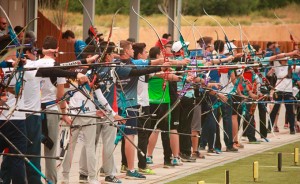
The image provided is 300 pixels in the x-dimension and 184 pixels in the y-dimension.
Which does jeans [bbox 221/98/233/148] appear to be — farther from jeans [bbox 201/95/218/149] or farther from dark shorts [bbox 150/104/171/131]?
dark shorts [bbox 150/104/171/131]

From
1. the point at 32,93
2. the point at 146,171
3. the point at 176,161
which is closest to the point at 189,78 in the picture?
the point at 176,161

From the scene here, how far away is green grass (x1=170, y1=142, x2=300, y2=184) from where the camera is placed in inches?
616

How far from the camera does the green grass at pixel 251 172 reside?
1564 centimetres

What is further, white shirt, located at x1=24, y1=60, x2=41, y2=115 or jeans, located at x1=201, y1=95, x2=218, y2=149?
jeans, located at x1=201, y1=95, x2=218, y2=149

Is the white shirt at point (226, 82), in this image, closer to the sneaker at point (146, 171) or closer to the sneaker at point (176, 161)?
the sneaker at point (176, 161)

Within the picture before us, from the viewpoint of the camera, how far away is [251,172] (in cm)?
1681

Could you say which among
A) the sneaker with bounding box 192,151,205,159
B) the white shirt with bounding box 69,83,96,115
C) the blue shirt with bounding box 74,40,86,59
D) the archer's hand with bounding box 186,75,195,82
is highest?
the blue shirt with bounding box 74,40,86,59

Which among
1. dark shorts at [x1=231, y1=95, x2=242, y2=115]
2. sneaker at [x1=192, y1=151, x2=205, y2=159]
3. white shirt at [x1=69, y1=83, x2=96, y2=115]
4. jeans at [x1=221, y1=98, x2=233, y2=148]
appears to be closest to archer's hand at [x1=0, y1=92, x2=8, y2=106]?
white shirt at [x1=69, y1=83, x2=96, y2=115]

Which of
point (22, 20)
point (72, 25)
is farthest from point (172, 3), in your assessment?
point (22, 20)

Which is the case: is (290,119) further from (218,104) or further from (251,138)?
(218,104)

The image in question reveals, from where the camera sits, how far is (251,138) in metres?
21.8

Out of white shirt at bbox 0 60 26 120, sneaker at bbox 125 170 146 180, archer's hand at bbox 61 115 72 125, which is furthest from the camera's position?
sneaker at bbox 125 170 146 180

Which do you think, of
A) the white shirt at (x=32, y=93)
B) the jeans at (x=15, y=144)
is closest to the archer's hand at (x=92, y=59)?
the white shirt at (x=32, y=93)

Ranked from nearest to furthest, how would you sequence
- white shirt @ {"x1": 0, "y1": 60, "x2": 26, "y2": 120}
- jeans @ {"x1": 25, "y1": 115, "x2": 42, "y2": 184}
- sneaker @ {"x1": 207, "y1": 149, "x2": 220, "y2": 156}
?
white shirt @ {"x1": 0, "y1": 60, "x2": 26, "y2": 120}, jeans @ {"x1": 25, "y1": 115, "x2": 42, "y2": 184}, sneaker @ {"x1": 207, "y1": 149, "x2": 220, "y2": 156}
